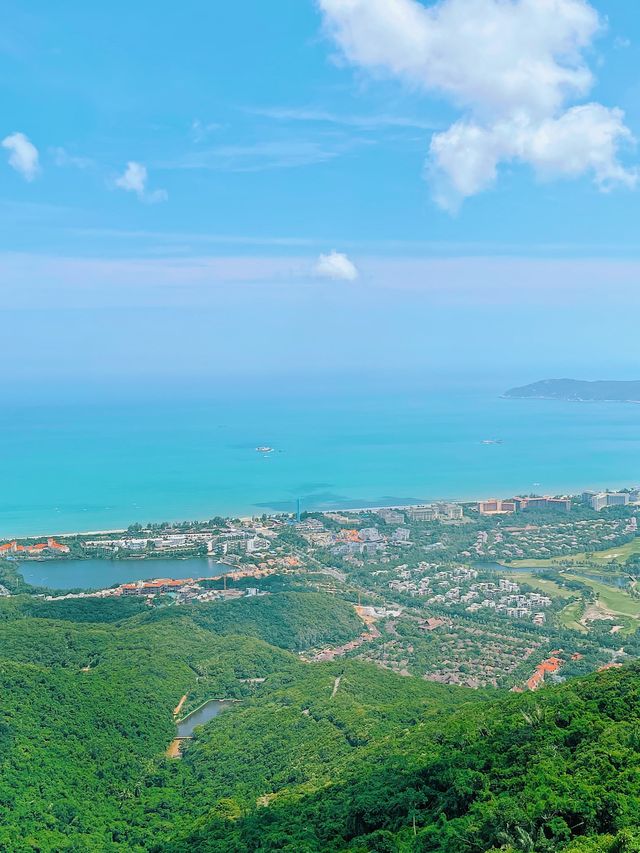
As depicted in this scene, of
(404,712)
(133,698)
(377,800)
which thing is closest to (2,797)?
(133,698)

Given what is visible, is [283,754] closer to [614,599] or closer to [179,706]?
[179,706]

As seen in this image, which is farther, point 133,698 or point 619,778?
point 133,698

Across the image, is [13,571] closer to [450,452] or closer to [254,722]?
[254,722]

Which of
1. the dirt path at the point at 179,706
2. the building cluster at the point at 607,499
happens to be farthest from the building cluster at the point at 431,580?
the building cluster at the point at 607,499

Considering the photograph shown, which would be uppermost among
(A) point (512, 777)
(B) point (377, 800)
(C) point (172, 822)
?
(A) point (512, 777)

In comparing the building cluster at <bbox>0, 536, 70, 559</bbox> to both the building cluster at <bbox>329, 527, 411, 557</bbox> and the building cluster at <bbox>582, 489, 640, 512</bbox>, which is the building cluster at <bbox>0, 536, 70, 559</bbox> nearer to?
the building cluster at <bbox>329, 527, 411, 557</bbox>

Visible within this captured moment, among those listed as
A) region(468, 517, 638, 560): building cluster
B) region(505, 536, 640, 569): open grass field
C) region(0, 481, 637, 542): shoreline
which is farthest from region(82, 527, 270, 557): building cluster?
region(505, 536, 640, 569): open grass field

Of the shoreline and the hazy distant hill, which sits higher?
the hazy distant hill
